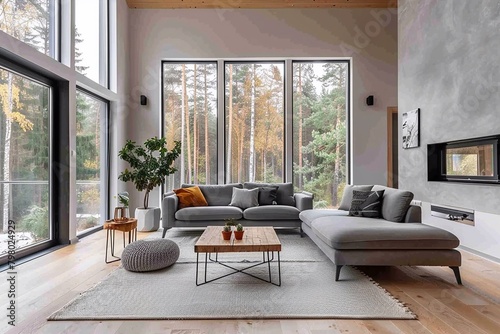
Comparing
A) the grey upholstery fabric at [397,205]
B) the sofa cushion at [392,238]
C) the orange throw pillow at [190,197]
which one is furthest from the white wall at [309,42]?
the sofa cushion at [392,238]

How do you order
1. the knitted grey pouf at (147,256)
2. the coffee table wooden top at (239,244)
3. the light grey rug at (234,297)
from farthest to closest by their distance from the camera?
1. the knitted grey pouf at (147,256)
2. the coffee table wooden top at (239,244)
3. the light grey rug at (234,297)

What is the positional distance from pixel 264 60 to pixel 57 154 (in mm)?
3915

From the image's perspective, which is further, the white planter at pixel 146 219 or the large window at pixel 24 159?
the white planter at pixel 146 219

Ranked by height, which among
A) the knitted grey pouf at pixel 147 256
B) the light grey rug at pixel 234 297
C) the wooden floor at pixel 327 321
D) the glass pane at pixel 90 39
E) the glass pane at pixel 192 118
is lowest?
Answer: the wooden floor at pixel 327 321

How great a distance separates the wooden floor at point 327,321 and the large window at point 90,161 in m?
1.40

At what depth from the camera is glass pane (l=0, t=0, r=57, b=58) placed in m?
3.11

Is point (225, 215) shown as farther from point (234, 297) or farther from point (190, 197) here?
point (234, 297)

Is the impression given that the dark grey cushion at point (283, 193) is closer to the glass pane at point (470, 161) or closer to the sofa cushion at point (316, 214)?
the sofa cushion at point (316, 214)

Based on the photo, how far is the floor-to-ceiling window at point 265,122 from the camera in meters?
5.75

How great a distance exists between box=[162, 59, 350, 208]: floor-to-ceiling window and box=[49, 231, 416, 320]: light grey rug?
2943mm

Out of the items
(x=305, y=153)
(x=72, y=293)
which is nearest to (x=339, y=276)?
(x=72, y=293)

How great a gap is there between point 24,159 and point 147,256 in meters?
1.94

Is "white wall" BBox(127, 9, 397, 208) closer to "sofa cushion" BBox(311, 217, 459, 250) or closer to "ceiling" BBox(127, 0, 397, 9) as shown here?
"ceiling" BBox(127, 0, 397, 9)

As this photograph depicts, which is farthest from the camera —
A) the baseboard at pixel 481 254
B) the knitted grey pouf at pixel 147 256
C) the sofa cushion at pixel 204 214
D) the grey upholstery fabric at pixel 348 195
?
the sofa cushion at pixel 204 214
